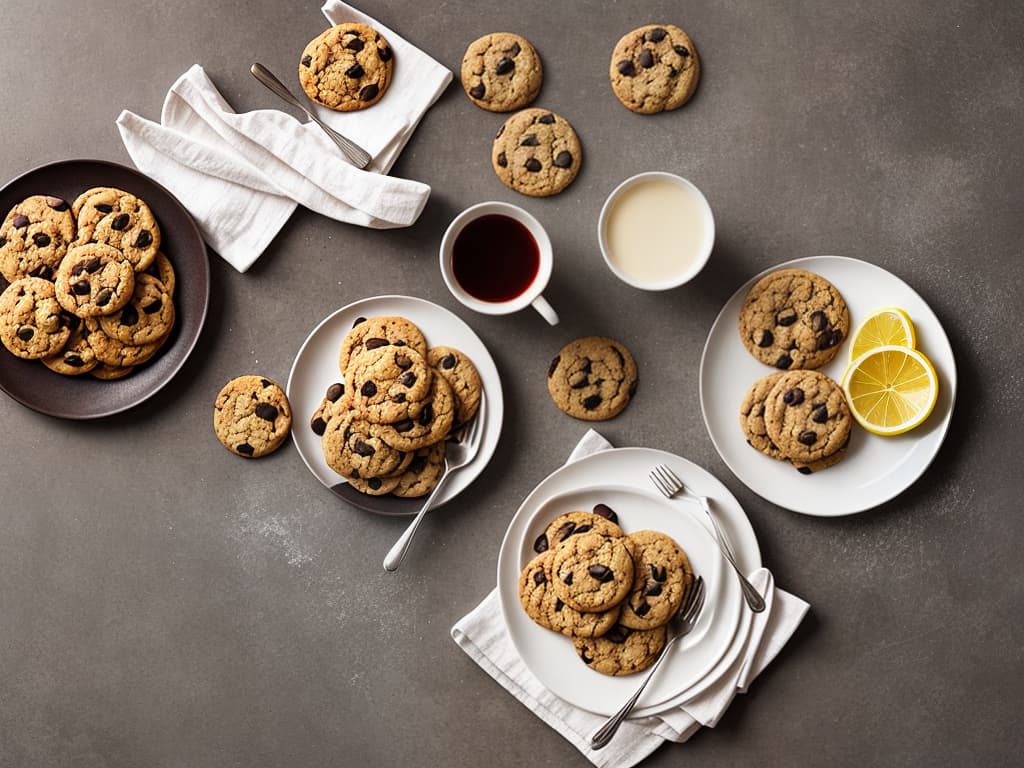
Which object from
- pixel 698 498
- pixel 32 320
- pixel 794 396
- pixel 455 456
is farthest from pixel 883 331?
pixel 32 320

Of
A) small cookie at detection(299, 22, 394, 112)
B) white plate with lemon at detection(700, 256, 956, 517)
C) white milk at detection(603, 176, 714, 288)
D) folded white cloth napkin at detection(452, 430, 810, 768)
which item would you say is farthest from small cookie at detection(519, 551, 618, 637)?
small cookie at detection(299, 22, 394, 112)

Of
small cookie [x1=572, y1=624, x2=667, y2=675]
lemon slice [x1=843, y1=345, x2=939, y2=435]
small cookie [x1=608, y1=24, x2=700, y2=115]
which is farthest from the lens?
small cookie [x1=608, y1=24, x2=700, y2=115]

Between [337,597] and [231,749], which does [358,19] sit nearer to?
[337,597]

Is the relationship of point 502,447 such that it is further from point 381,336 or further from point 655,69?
point 655,69

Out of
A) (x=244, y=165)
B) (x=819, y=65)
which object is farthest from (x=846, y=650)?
(x=244, y=165)

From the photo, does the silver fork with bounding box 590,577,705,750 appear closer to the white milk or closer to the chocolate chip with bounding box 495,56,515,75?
the white milk
